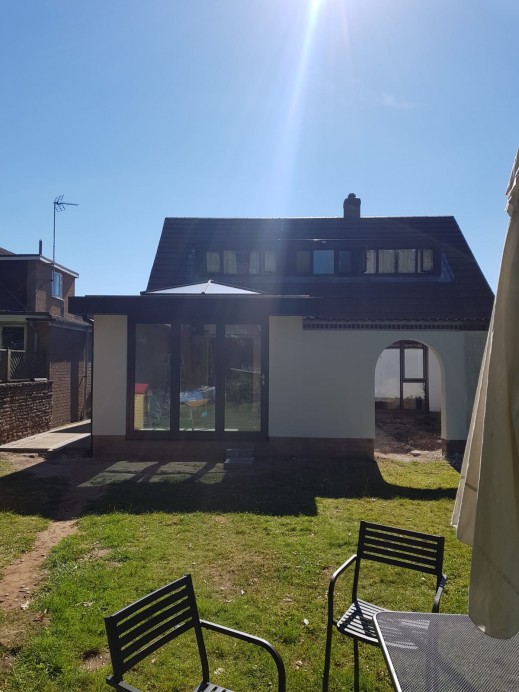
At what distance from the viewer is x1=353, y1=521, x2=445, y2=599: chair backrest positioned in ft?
11.2

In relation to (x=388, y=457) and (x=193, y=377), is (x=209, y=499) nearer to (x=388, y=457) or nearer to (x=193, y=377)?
(x=193, y=377)

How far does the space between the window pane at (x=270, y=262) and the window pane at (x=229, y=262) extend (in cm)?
101

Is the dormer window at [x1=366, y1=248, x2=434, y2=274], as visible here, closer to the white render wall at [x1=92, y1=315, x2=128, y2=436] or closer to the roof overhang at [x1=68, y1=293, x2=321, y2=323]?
the roof overhang at [x1=68, y1=293, x2=321, y2=323]

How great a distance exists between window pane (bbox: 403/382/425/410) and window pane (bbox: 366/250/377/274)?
4.94 meters

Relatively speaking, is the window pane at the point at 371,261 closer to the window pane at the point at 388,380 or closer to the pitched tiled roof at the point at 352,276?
the pitched tiled roof at the point at 352,276

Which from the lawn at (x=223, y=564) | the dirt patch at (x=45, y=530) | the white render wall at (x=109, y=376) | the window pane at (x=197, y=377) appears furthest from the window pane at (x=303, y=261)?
the dirt patch at (x=45, y=530)

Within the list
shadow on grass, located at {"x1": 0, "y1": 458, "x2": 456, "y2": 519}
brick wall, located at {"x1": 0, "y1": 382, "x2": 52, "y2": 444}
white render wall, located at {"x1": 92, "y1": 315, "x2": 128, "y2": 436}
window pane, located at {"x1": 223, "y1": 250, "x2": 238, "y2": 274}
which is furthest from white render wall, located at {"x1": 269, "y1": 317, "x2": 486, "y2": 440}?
brick wall, located at {"x1": 0, "y1": 382, "x2": 52, "y2": 444}

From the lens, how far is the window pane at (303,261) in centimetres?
1619

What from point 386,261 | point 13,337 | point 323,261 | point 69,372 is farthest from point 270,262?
point 13,337

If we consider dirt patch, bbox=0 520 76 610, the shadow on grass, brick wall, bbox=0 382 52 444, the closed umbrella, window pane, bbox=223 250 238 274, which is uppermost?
window pane, bbox=223 250 238 274

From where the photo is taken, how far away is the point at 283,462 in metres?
10.6

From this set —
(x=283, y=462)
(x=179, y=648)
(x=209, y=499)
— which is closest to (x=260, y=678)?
(x=179, y=648)

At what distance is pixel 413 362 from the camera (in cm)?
1867

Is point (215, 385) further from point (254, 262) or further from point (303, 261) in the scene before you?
point (303, 261)
